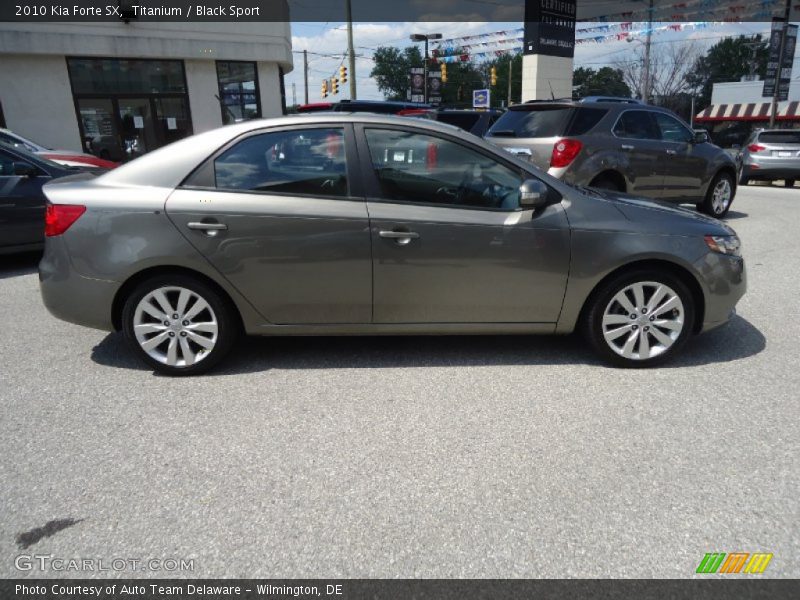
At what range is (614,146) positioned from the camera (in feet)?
25.9

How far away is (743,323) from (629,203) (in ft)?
5.59

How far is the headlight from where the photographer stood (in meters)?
3.88

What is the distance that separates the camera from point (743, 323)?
15.9 feet

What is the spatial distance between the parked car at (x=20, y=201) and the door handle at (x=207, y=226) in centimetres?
428

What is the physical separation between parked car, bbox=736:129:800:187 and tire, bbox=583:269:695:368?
14.3 m

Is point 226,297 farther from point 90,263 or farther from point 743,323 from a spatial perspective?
point 743,323

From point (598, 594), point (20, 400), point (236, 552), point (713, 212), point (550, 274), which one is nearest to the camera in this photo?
point (598, 594)

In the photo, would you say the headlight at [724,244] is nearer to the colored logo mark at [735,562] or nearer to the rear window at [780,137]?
the colored logo mark at [735,562]

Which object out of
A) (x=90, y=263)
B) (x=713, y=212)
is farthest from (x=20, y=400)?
(x=713, y=212)

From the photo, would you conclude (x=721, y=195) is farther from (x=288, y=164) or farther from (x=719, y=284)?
(x=288, y=164)

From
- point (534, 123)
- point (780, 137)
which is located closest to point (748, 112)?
point (780, 137)

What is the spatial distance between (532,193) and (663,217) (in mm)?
988

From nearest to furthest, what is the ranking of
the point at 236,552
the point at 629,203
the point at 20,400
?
the point at 236,552
the point at 20,400
the point at 629,203

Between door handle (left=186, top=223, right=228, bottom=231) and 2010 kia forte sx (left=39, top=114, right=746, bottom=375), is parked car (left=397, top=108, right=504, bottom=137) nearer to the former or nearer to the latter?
2010 kia forte sx (left=39, top=114, right=746, bottom=375)
